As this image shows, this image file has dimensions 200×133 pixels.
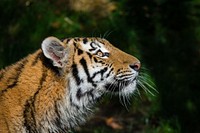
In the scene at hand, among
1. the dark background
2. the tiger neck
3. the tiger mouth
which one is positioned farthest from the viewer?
the dark background

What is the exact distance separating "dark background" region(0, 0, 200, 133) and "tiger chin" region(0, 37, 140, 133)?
1796 mm

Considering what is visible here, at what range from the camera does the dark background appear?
20.8 ft

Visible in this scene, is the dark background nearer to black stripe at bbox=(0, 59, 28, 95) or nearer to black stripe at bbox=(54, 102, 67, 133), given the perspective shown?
black stripe at bbox=(54, 102, 67, 133)

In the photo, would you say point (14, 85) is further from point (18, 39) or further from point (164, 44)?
point (164, 44)

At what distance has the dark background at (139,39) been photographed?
634 cm

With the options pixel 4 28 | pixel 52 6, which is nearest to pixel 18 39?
A: pixel 4 28

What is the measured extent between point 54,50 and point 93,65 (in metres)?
0.29

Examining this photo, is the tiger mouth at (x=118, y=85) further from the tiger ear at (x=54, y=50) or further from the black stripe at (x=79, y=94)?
the tiger ear at (x=54, y=50)

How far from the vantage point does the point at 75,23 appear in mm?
6965

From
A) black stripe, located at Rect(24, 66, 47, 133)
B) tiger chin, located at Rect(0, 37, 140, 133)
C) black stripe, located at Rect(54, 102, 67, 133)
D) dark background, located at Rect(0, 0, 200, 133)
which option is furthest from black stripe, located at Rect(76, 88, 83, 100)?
dark background, located at Rect(0, 0, 200, 133)

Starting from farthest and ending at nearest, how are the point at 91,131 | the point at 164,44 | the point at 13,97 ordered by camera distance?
the point at 164,44 → the point at 91,131 → the point at 13,97

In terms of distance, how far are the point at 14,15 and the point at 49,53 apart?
3166 mm

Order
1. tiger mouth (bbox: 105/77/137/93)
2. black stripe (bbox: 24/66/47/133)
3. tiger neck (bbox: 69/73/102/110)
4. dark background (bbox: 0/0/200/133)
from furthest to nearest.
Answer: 1. dark background (bbox: 0/0/200/133)
2. tiger mouth (bbox: 105/77/137/93)
3. tiger neck (bbox: 69/73/102/110)
4. black stripe (bbox: 24/66/47/133)

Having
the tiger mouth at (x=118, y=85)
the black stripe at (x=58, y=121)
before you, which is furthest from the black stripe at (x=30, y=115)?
the tiger mouth at (x=118, y=85)
